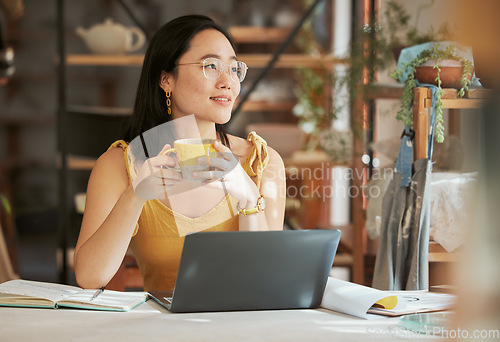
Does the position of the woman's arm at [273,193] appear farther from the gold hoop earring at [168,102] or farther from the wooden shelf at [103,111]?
the wooden shelf at [103,111]

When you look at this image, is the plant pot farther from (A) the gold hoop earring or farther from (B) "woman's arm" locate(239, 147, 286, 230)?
(A) the gold hoop earring

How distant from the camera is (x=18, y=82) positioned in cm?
497

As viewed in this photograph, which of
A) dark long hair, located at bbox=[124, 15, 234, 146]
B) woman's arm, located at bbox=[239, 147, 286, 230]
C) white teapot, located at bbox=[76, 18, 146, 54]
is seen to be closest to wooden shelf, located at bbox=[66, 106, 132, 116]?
dark long hair, located at bbox=[124, 15, 234, 146]

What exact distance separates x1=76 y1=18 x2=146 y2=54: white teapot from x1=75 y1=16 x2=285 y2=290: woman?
199 centimetres

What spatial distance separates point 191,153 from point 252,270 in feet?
0.83

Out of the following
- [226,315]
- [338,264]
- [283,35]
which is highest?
[283,35]

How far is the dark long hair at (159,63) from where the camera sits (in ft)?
A: 5.08

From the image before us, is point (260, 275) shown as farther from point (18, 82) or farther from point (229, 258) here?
point (18, 82)

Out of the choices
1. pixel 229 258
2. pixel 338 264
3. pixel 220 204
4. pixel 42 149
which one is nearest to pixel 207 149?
pixel 229 258

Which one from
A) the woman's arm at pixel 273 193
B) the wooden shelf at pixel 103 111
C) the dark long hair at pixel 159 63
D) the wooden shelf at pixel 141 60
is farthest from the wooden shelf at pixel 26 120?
the woman's arm at pixel 273 193

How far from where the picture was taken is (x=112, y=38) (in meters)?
3.55

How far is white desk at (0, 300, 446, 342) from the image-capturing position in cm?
89

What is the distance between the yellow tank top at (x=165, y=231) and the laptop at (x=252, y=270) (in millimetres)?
465

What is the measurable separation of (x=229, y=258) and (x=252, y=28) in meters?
3.84
